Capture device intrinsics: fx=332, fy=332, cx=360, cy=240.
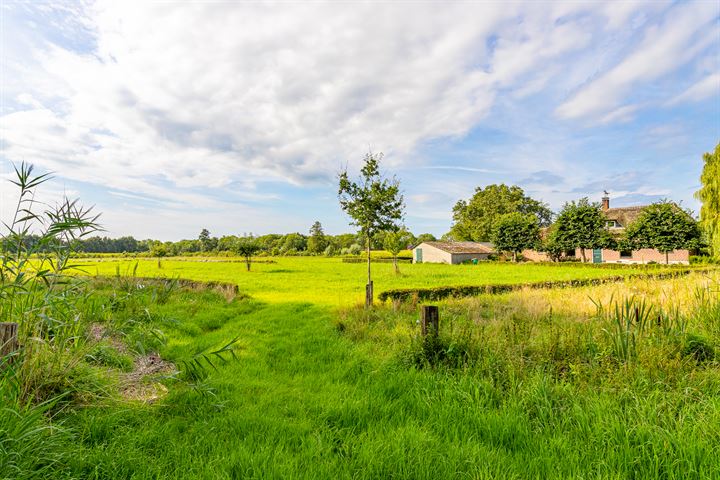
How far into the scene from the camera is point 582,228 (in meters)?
39.2

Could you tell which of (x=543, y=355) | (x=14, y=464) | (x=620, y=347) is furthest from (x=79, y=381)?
(x=620, y=347)

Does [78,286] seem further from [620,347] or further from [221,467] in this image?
[620,347]

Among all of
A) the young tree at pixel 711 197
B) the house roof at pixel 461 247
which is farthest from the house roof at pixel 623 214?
the young tree at pixel 711 197

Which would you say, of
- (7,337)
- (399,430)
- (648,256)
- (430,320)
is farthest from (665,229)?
(7,337)

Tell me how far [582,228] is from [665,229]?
7.47 m

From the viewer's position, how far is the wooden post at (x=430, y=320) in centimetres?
566

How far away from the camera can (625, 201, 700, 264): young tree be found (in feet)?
106

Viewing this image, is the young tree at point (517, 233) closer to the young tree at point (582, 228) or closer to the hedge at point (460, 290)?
the young tree at point (582, 228)

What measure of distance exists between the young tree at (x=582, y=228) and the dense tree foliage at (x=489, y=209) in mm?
20890

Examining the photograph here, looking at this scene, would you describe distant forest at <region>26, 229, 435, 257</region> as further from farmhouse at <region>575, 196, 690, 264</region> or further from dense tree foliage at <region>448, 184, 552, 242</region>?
farmhouse at <region>575, 196, 690, 264</region>

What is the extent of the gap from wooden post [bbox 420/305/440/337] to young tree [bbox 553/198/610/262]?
4179 cm

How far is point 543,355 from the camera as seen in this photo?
17.0 ft

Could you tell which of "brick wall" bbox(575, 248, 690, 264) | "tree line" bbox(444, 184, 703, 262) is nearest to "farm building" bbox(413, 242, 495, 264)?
"tree line" bbox(444, 184, 703, 262)

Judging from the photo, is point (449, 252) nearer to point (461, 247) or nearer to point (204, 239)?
point (461, 247)
